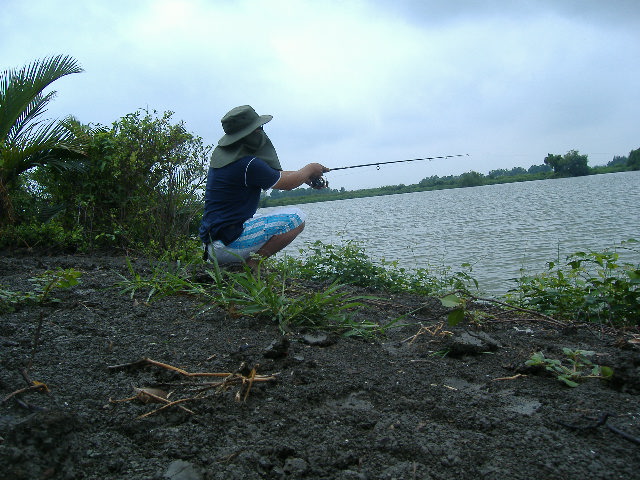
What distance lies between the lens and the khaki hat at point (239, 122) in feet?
15.8

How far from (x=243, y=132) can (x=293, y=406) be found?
3.15 meters

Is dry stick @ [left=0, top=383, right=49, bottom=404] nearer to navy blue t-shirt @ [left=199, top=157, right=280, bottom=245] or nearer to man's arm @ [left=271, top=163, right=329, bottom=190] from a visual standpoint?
navy blue t-shirt @ [left=199, top=157, right=280, bottom=245]

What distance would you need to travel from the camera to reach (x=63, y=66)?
25.7 ft

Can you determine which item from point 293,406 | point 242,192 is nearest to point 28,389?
point 293,406

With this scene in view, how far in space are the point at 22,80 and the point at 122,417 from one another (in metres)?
7.04

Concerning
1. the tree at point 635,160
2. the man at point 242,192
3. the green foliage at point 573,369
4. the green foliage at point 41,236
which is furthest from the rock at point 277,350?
the tree at point 635,160

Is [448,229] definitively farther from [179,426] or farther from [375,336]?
[179,426]

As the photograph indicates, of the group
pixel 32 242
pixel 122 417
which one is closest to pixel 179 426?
pixel 122 417

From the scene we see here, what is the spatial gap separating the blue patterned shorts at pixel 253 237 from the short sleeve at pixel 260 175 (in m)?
0.33

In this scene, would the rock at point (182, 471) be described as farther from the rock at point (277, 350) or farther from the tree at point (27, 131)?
the tree at point (27, 131)

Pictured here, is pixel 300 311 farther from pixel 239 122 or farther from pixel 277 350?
pixel 239 122

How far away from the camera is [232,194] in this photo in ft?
16.1

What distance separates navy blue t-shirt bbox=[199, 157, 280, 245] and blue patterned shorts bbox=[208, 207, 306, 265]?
0.06m

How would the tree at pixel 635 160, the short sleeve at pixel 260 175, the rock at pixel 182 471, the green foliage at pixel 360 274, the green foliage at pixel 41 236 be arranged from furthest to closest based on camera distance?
the tree at pixel 635 160 → the green foliage at pixel 41 236 → the green foliage at pixel 360 274 → the short sleeve at pixel 260 175 → the rock at pixel 182 471
